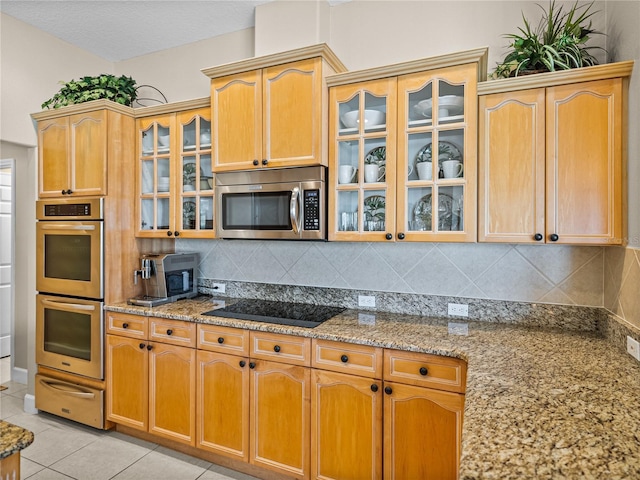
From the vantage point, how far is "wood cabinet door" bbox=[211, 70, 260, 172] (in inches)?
93.2

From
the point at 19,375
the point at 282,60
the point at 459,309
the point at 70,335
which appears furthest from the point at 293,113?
the point at 19,375

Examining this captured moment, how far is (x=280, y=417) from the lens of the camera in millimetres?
2076

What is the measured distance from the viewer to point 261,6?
8.70ft

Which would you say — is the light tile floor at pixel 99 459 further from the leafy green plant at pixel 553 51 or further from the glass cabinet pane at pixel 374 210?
the leafy green plant at pixel 553 51

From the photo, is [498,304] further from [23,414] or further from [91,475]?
[23,414]

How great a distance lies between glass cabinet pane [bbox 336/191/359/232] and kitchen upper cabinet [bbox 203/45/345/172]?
24cm

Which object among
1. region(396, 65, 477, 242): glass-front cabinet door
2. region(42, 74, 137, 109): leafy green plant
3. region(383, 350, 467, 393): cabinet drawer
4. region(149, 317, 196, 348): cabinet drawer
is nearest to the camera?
region(383, 350, 467, 393): cabinet drawer

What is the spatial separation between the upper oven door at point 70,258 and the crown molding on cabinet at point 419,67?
76.9 inches

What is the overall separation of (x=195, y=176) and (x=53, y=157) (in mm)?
1182

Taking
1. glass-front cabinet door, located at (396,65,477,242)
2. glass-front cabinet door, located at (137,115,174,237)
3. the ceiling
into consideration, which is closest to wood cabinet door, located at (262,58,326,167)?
glass-front cabinet door, located at (396,65,477,242)

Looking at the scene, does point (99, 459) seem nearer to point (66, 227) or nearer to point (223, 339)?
point (223, 339)

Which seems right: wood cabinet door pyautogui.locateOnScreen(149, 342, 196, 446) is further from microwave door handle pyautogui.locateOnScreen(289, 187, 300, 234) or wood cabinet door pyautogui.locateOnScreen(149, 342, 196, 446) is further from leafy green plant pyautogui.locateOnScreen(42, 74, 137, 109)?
leafy green plant pyautogui.locateOnScreen(42, 74, 137, 109)

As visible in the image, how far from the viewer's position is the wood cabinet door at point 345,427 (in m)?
1.86

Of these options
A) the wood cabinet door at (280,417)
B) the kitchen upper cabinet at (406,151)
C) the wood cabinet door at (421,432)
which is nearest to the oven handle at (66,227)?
the wood cabinet door at (280,417)
